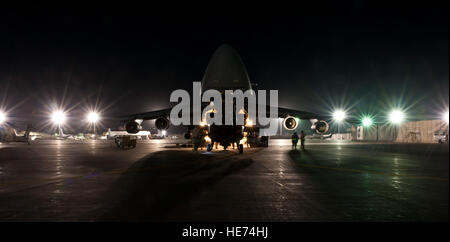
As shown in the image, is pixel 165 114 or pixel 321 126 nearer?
pixel 165 114

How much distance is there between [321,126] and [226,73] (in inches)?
458

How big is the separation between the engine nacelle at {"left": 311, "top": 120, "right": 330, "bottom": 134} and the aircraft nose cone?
326 inches

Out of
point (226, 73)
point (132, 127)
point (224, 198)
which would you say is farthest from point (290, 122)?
point (224, 198)

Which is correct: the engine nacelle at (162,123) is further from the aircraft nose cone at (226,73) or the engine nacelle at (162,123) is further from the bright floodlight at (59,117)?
the bright floodlight at (59,117)

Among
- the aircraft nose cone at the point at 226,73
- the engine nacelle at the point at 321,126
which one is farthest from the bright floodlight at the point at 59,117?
the engine nacelle at the point at 321,126

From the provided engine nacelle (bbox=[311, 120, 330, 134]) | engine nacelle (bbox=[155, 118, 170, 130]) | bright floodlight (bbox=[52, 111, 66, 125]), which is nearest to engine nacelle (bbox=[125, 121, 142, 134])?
engine nacelle (bbox=[155, 118, 170, 130])

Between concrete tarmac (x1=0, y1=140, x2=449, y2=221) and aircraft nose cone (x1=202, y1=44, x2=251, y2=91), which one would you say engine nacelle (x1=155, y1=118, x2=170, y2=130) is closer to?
aircraft nose cone (x1=202, y1=44, x2=251, y2=91)

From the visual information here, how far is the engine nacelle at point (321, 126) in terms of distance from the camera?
30.3 meters

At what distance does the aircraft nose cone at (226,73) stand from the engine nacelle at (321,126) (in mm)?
8289

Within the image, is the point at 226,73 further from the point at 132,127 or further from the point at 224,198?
the point at 224,198

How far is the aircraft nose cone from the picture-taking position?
30484 mm

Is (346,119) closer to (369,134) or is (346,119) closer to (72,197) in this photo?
(72,197)

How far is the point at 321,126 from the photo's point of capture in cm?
3048
